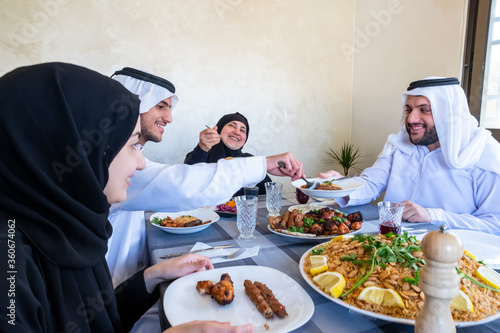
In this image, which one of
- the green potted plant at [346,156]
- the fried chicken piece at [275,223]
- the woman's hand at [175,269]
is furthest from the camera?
the green potted plant at [346,156]

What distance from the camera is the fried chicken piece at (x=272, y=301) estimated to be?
799mm

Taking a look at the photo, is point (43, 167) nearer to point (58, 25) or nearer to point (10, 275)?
point (10, 275)

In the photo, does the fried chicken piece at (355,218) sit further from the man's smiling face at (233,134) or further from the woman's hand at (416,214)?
the man's smiling face at (233,134)

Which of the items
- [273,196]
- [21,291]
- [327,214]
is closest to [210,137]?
[273,196]

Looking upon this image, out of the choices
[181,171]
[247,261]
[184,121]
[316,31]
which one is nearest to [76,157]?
[247,261]

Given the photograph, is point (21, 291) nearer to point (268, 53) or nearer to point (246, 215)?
point (246, 215)

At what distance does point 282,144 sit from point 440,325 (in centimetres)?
377

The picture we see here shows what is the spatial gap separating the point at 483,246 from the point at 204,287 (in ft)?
3.65

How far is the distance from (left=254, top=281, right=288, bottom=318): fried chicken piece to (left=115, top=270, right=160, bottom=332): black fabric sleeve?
1.53ft

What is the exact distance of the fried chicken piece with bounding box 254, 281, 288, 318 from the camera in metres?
0.80

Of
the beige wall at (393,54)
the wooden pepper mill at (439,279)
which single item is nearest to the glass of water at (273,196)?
the wooden pepper mill at (439,279)

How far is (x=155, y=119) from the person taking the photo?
7.30ft

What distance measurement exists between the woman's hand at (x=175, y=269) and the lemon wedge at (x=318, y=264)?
357 millimetres

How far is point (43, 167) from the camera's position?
76cm
